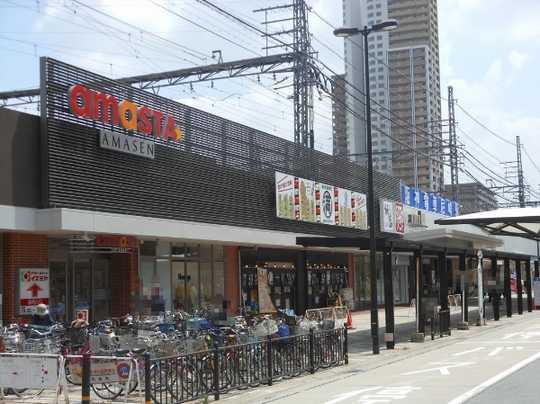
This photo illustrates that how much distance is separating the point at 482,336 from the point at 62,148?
15467 millimetres

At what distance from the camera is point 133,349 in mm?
13602

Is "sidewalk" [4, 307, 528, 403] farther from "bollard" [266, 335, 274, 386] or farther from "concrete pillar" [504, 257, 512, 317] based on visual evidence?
"concrete pillar" [504, 257, 512, 317]

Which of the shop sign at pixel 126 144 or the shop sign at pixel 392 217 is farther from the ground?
the shop sign at pixel 126 144

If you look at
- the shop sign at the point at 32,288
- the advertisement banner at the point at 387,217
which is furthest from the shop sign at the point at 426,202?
the shop sign at the point at 32,288

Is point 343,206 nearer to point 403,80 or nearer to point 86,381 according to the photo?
point 403,80

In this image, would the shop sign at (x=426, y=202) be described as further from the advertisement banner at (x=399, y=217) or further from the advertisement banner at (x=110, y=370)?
the advertisement banner at (x=110, y=370)

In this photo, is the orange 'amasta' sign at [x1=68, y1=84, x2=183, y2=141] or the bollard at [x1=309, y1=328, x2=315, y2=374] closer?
the bollard at [x1=309, y1=328, x2=315, y2=374]

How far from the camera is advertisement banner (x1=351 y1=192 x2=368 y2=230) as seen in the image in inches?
1429

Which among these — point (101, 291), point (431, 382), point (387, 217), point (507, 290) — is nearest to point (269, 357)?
point (431, 382)

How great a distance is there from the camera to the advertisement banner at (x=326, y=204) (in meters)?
32.8

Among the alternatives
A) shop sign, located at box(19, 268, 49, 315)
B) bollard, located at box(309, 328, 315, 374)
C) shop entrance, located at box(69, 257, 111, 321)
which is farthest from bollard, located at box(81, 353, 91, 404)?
shop entrance, located at box(69, 257, 111, 321)

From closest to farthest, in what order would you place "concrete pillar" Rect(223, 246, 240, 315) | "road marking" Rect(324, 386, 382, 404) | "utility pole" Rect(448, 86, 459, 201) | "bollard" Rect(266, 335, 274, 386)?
"road marking" Rect(324, 386, 382, 404) < "bollard" Rect(266, 335, 274, 386) < "concrete pillar" Rect(223, 246, 240, 315) < "utility pole" Rect(448, 86, 459, 201)

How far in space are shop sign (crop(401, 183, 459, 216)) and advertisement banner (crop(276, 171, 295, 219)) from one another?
49.2 feet

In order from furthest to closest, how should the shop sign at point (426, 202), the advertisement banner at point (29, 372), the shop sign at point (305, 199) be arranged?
the shop sign at point (426, 202) < the shop sign at point (305, 199) < the advertisement banner at point (29, 372)
